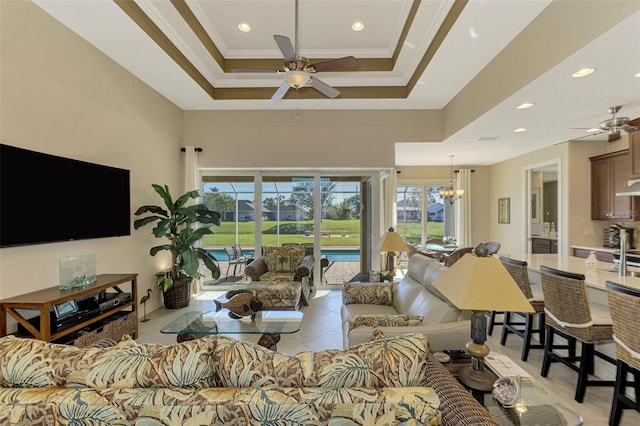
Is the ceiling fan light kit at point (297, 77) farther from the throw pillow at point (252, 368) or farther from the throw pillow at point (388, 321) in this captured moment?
the throw pillow at point (252, 368)

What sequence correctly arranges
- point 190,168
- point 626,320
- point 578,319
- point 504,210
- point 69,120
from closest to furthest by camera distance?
1. point 626,320
2. point 578,319
3. point 69,120
4. point 190,168
5. point 504,210

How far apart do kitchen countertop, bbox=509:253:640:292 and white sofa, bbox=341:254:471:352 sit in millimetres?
1374

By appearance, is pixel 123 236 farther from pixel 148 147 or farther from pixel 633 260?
pixel 633 260

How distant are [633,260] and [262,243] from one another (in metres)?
5.91

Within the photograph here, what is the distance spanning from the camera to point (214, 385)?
46.9 inches

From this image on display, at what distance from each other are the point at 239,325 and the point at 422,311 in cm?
163

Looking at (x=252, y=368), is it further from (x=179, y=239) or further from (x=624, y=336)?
(x=179, y=239)

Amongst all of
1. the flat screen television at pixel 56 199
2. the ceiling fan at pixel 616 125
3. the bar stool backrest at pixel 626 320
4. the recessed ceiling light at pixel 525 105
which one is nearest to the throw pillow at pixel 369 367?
the bar stool backrest at pixel 626 320

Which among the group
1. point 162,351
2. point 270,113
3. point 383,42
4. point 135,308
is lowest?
point 135,308

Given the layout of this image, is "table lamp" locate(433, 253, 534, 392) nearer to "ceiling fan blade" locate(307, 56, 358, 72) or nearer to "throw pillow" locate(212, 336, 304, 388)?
"throw pillow" locate(212, 336, 304, 388)

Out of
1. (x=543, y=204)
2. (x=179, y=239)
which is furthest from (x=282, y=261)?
(x=543, y=204)

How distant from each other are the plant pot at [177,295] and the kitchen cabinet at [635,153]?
669 centimetres

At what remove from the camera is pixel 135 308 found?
3.51 m

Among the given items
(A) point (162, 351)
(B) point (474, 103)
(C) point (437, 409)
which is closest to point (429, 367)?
(C) point (437, 409)
